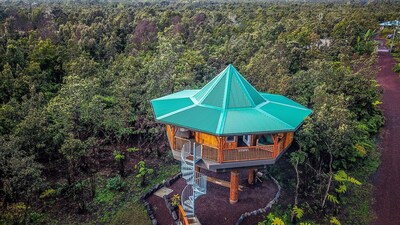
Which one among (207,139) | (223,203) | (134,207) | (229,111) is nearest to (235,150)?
(207,139)

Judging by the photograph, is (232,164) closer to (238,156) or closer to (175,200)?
(238,156)

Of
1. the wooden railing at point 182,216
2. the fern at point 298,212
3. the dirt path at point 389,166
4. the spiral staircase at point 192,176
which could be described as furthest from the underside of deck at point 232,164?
the dirt path at point 389,166

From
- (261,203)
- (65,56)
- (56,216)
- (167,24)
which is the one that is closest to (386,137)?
(261,203)

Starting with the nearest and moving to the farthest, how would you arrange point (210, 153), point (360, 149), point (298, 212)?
point (210, 153), point (298, 212), point (360, 149)

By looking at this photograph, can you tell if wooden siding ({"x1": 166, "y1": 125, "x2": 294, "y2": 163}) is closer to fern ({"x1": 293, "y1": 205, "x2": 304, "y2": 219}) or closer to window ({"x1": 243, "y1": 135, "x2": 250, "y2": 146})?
window ({"x1": 243, "y1": 135, "x2": 250, "y2": 146})

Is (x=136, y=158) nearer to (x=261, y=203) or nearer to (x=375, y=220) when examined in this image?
(x=261, y=203)

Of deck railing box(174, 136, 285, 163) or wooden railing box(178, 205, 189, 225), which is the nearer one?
deck railing box(174, 136, 285, 163)

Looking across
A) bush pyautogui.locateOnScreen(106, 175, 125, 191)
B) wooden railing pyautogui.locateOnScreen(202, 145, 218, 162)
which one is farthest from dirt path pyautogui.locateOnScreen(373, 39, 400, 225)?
bush pyautogui.locateOnScreen(106, 175, 125, 191)
